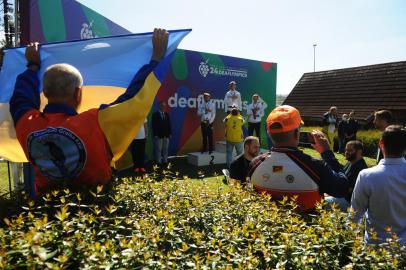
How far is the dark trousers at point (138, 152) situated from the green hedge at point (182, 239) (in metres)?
7.43

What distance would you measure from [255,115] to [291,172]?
34.6 feet

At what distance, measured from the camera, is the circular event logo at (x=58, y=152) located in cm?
228

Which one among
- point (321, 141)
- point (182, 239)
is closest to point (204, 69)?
point (321, 141)

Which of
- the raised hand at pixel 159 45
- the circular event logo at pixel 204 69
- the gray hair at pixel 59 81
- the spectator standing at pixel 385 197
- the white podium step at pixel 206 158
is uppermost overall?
the circular event logo at pixel 204 69

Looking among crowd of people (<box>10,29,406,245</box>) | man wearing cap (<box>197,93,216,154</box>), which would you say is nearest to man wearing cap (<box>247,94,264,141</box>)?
man wearing cap (<box>197,93,216,154</box>)

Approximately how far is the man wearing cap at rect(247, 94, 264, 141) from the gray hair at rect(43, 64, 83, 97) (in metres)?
10.8

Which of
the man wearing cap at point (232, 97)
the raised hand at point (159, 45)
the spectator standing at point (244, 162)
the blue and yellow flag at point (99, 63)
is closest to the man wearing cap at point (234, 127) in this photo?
the man wearing cap at point (232, 97)

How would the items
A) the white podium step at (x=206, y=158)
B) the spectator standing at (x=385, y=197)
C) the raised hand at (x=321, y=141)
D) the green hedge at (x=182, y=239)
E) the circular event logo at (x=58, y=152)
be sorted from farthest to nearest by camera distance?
the white podium step at (x=206, y=158)
the raised hand at (x=321, y=141)
the spectator standing at (x=385, y=197)
the circular event logo at (x=58, y=152)
the green hedge at (x=182, y=239)

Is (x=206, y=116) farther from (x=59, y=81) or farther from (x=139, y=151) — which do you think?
(x=59, y=81)

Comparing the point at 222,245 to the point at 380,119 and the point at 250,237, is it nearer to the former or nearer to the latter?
the point at 250,237

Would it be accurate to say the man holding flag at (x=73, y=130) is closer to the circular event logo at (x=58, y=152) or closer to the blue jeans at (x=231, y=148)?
the circular event logo at (x=58, y=152)

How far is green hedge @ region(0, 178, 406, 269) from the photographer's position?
1488 mm

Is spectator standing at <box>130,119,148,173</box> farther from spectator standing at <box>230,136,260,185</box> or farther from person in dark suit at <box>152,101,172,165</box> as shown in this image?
spectator standing at <box>230,136,260,185</box>

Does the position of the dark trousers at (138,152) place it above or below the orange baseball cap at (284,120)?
below
